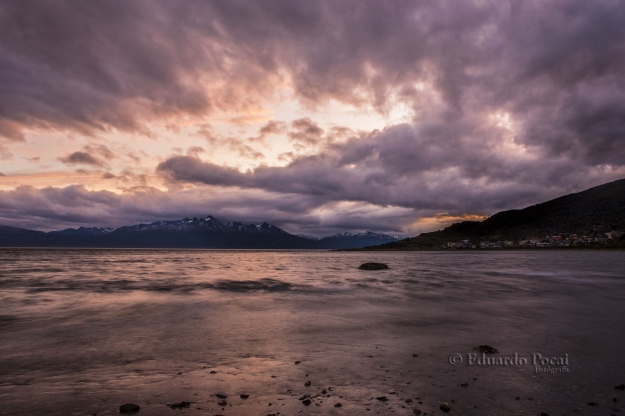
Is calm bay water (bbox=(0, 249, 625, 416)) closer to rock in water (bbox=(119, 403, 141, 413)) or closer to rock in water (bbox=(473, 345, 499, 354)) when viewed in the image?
rock in water (bbox=(119, 403, 141, 413))

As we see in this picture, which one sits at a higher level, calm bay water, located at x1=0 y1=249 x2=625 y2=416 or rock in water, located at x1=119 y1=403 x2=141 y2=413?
rock in water, located at x1=119 y1=403 x2=141 y2=413

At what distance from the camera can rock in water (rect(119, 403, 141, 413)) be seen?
727 centimetres

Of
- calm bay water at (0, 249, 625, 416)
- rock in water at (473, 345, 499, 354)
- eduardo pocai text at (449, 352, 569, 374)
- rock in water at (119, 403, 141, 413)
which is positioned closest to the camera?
rock in water at (119, 403, 141, 413)

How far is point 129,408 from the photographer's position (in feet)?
24.0

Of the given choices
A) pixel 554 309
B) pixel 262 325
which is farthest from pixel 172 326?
pixel 554 309

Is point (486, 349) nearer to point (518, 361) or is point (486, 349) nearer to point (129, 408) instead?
point (518, 361)

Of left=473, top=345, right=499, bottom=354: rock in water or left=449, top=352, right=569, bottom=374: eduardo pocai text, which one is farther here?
left=473, top=345, right=499, bottom=354: rock in water

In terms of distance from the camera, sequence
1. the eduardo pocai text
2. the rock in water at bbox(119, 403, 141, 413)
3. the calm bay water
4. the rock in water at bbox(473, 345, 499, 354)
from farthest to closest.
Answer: the rock in water at bbox(473, 345, 499, 354)
the eduardo pocai text
the calm bay water
the rock in water at bbox(119, 403, 141, 413)

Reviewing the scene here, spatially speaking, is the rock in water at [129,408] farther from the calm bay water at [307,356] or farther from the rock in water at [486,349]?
the rock in water at [486,349]

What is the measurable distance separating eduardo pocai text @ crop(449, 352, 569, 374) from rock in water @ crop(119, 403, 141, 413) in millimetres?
8801

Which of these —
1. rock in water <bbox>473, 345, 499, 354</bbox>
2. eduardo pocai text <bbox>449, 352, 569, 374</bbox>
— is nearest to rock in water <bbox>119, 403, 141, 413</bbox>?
eduardo pocai text <bbox>449, 352, 569, 374</bbox>

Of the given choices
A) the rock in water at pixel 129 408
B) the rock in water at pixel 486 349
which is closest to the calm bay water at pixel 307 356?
the rock in water at pixel 129 408

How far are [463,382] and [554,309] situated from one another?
15.8 metres

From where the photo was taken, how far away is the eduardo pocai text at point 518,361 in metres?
9.88
